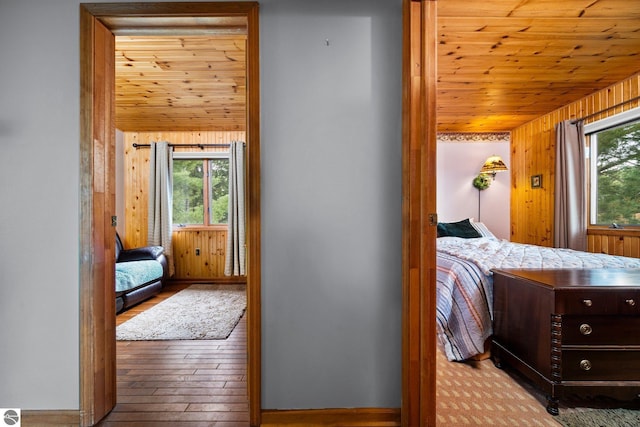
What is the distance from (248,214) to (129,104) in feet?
10.9

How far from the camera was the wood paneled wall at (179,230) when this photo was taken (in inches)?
188

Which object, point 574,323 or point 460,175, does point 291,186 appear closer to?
point 574,323

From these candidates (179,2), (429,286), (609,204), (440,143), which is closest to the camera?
(429,286)

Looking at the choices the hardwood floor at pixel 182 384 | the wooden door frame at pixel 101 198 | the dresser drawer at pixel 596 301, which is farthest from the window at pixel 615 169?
the hardwood floor at pixel 182 384

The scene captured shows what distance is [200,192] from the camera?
4.89 m

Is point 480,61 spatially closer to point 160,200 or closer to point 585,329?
point 585,329

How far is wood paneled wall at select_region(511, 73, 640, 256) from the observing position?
320 centimetres

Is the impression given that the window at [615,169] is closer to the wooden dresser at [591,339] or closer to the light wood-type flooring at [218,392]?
the wooden dresser at [591,339]

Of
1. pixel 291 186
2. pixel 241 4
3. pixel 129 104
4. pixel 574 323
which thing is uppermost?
pixel 129 104

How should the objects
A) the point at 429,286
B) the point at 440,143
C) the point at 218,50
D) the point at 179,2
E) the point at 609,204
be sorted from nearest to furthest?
the point at 429,286
the point at 179,2
the point at 218,50
the point at 609,204
the point at 440,143

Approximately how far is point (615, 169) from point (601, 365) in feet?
9.39

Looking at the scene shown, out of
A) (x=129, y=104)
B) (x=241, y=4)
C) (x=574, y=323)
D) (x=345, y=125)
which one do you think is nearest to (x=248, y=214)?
(x=345, y=125)

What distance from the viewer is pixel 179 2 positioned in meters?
1.47

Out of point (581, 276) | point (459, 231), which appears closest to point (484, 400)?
point (581, 276)
